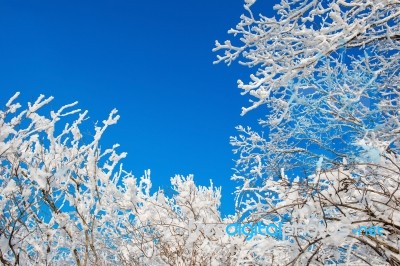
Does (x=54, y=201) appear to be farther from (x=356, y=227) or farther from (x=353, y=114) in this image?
(x=353, y=114)

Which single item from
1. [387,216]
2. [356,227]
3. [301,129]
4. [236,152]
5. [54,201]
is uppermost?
[236,152]

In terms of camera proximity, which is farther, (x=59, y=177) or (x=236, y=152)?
(x=236, y=152)

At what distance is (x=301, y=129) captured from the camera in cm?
620

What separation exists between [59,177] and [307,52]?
246 centimetres

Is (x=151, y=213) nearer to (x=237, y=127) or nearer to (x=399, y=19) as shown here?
(x=237, y=127)

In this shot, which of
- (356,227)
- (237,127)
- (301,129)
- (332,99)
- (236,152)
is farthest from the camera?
(237,127)

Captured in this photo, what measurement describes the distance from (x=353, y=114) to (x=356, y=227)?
14.2ft

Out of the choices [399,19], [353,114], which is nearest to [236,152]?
[353,114]

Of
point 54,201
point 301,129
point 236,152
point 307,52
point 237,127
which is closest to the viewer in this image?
point 307,52

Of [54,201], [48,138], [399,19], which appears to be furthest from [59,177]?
[399,19]

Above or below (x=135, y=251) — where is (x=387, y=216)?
below

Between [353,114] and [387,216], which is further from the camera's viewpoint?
[353,114]

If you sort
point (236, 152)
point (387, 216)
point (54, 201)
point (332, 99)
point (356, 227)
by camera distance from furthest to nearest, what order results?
point (236, 152) → point (332, 99) → point (54, 201) → point (387, 216) → point (356, 227)

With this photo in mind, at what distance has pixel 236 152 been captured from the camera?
334 inches
